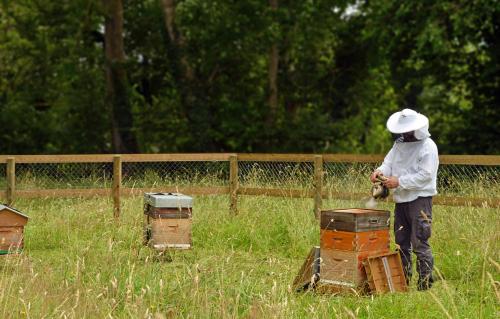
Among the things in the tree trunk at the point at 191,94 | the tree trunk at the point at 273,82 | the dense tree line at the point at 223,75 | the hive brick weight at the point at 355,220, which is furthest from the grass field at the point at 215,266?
the tree trunk at the point at 273,82

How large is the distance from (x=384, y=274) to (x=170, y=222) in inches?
120

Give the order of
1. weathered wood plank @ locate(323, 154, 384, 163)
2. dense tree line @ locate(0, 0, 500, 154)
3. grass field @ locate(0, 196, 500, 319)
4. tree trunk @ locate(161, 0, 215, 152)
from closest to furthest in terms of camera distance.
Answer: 1. grass field @ locate(0, 196, 500, 319)
2. weathered wood plank @ locate(323, 154, 384, 163)
3. dense tree line @ locate(0, 0, 500, 154)
4. tree trunk @ locate(161, 0, 215, 152)

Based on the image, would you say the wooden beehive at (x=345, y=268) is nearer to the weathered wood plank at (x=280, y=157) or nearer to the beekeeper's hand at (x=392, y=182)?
the beekeeper's hand at (x=392, y=182)

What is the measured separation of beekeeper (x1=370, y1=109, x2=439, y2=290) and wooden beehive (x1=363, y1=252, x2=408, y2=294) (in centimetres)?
21

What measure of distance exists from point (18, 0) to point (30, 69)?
99.5 inches

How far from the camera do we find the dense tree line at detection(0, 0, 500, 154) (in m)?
22.1

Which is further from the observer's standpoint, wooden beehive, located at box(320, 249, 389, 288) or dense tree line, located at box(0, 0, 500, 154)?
dense tree line, located at box(0, 0, 500, 154)

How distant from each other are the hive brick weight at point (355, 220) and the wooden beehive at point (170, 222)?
2.39 meters

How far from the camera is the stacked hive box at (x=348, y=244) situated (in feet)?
21.9

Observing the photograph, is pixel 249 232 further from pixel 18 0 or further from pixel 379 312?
pixel 18 0

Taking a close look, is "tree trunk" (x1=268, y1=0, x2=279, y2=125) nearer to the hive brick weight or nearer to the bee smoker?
the bee smoker

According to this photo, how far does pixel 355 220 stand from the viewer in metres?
6.66

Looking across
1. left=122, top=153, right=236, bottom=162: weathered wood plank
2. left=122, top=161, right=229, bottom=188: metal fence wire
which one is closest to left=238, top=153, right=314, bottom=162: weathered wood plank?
left=122, top=153, right=236, bottom=162: weathered wood plank

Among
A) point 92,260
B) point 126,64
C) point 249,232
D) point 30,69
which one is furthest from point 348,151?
point 92,260
